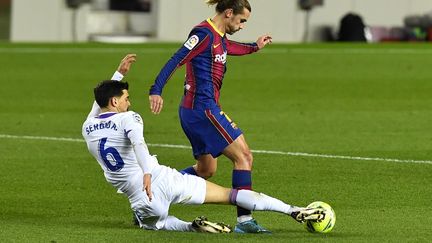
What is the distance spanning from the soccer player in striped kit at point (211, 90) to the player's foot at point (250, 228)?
359mm

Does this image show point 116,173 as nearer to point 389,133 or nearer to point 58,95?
point 389,133

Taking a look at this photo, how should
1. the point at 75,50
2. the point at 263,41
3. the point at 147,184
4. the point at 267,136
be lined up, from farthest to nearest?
the point at 75,50 → the point at 267,136 → the point at 263,41 → the point at 147,184

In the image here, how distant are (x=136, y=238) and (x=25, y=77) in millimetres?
15274

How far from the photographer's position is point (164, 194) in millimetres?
10539

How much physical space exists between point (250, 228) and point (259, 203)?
211mm

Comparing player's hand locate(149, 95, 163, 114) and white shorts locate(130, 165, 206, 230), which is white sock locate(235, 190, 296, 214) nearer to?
white shorts locate(130, 165, 206, 230)

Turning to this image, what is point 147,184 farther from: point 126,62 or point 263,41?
point 263,41

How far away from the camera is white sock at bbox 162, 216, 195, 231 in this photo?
10.6 meters

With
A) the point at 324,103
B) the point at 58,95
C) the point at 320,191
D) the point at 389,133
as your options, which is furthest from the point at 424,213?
the point at 58,95

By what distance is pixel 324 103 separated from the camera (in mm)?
21734

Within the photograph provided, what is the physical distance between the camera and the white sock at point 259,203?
10.5 meters

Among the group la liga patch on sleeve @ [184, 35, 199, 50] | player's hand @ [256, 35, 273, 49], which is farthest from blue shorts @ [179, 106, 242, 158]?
player's hand @ [256, 35, 273, 49]

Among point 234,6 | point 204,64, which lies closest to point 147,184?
point 204,64

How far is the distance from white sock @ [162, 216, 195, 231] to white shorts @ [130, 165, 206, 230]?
0.11ft
